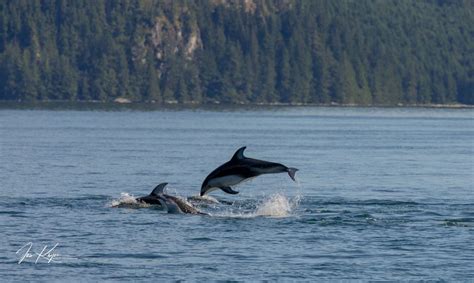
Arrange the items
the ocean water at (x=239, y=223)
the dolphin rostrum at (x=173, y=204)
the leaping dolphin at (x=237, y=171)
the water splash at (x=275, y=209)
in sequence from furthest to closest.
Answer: the water splash at (x=275, y=209), the dolphin rostrum at (x=173, y=204), the leaping dolphin at (x=237, y=171), the ocean water at (x=239, y=223)

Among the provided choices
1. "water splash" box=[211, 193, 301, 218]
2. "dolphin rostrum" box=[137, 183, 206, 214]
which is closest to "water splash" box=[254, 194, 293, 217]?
"water splash" box=[211, 193, 301, 218]

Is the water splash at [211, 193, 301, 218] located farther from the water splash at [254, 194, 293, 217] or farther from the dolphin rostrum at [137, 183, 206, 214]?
the dolphin rostrum at [137, 183, 206, 214]

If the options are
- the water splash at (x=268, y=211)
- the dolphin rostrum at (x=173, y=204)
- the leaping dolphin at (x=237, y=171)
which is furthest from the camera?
the water splash at (x=268, y=211)

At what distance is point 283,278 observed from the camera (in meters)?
35.4

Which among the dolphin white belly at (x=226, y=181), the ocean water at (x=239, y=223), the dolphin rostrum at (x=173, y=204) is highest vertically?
the dolphin white belly at (x=226, y=181)

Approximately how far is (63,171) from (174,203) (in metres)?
24.8

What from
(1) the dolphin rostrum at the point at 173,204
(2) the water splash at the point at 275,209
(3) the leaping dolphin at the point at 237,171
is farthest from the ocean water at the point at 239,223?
(3) the leaping dolphin at the point at 237,171

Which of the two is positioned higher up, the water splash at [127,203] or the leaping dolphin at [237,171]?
the leaping dolphin at [237,171]

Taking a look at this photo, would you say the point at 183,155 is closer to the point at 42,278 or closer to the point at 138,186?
the point at 138,186

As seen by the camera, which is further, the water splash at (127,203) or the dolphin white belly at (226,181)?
the water splash at (127,203)

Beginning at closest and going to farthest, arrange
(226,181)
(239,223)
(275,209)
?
(226,181)
(239,223)
(275,209)

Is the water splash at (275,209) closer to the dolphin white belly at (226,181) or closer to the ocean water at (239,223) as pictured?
the ocean water at (239,223)

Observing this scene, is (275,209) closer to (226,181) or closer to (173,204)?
(173,204)

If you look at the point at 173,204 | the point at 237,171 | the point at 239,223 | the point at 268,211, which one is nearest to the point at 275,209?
the point at 268,211
